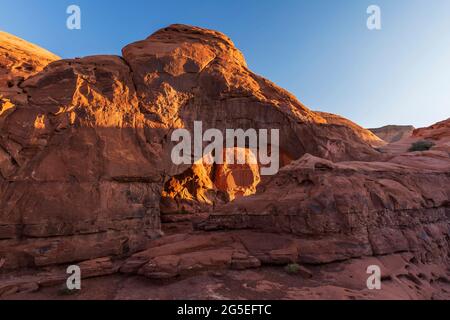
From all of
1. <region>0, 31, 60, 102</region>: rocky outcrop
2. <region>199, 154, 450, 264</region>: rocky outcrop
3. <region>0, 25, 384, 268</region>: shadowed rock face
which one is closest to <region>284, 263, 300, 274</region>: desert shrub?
<region>199, 154, 450, 264</region>: rocky outcrop

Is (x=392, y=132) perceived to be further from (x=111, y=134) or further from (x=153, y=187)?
(x=111, y=134)

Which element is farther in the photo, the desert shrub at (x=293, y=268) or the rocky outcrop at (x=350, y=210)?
the rocky outcrop at (x=350, y=210)

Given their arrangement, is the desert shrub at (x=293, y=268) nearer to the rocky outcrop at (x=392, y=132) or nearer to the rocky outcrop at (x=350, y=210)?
the rocky outcrop at (x=350, y=210)

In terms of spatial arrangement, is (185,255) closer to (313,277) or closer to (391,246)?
(313,277)

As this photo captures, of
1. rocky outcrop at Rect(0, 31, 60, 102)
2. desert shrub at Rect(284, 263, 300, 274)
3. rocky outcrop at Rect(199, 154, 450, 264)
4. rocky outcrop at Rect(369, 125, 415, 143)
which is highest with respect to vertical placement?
rocky outcrop at Rect(369, 125, 415, 143)

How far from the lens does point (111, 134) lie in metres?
11.9

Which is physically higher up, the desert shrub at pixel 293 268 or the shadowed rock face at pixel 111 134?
the shadowed rock face at pixel 111 134

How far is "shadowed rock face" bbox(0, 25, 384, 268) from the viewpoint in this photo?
10.1m

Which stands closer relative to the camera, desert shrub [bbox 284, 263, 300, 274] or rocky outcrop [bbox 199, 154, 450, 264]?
desert shrub [bbox 284, 263, 300, 274]

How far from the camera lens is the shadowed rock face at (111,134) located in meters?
10.1

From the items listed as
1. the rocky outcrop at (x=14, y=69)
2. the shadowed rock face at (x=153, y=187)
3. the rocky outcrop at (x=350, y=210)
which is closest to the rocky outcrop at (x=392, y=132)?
the shadowed rock face at (x=153, y=187)

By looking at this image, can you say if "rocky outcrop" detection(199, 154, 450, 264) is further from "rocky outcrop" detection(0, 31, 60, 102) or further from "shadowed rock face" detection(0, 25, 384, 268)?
"rocky outcrop" detection(0, 31, 60, 102)
